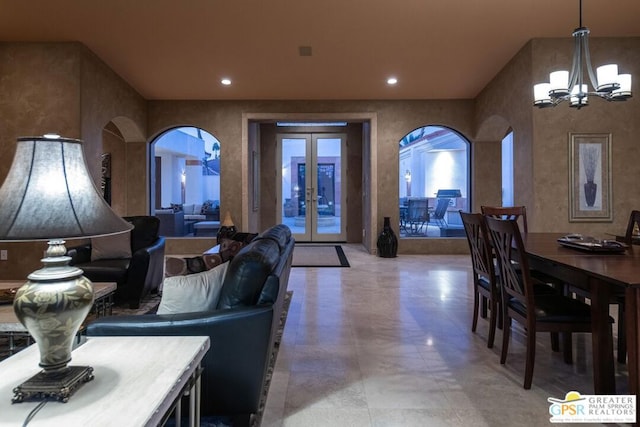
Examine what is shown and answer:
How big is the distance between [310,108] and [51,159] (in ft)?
21.0

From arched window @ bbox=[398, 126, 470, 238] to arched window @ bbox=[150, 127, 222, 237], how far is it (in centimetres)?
373

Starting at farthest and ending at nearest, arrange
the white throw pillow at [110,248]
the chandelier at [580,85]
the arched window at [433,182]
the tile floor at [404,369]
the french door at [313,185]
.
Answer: the french door at [313,185] → the arched window at [433,182] → the white throw pillow at [110,248] → the chandelier at [580,85] → the tile floor at [404,369]

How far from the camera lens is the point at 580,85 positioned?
10.8 feet

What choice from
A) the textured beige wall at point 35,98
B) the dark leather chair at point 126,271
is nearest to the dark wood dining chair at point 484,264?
the dark leather chair at point 126,271

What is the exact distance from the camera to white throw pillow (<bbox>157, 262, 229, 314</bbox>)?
178cm

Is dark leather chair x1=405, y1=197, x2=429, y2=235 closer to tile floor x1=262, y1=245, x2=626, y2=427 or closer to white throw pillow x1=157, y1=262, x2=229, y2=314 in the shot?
tile floor x1=262, y1=245, x2=626, y2=427

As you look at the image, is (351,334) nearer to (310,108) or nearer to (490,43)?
(490,43)

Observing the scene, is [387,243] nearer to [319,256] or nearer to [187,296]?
[319,256]

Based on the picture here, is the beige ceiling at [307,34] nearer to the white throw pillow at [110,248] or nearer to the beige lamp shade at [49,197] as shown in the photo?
the white throw pillow at [110,248]

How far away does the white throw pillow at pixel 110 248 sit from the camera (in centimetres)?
395

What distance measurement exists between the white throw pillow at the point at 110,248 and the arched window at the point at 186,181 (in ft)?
11.3

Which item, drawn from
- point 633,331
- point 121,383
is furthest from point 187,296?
point 633,331

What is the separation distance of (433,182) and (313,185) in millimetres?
2941
